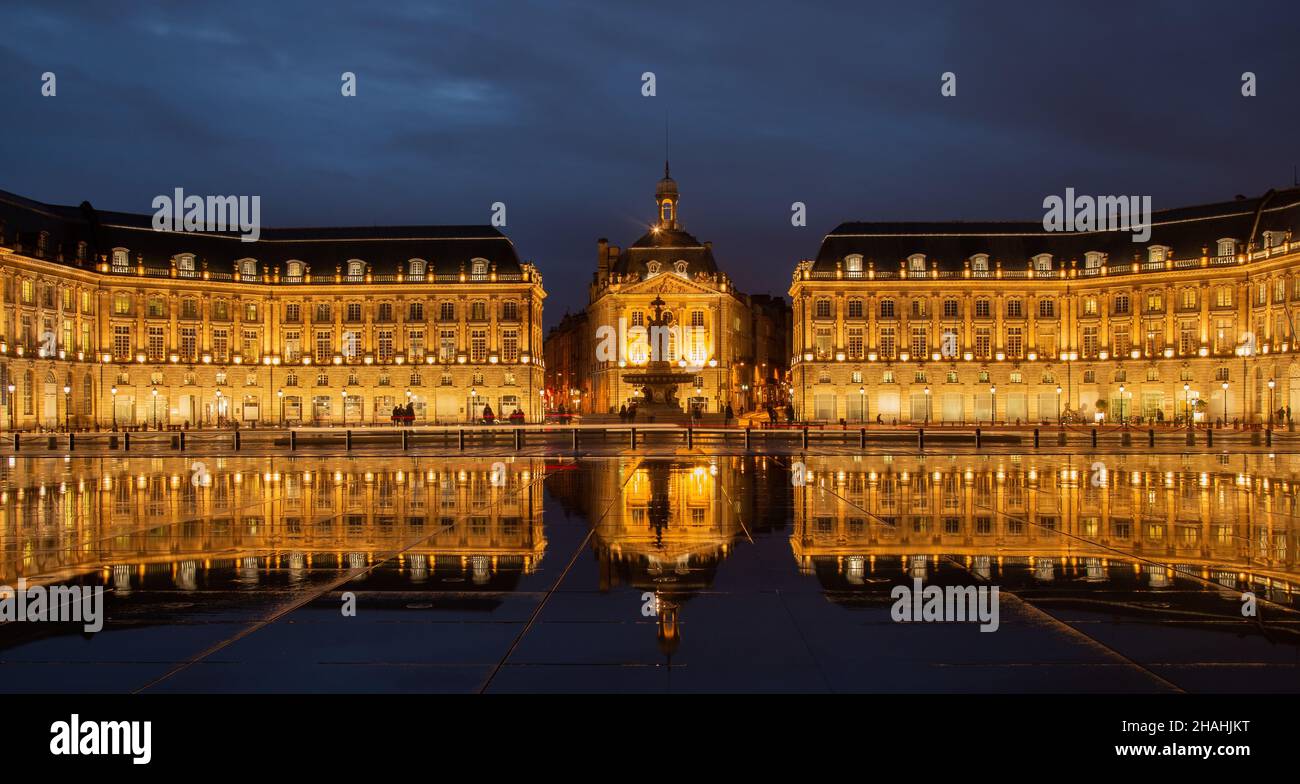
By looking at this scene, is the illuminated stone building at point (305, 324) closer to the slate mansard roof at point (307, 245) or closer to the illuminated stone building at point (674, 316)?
the slate mansard roof at point (307, 245)

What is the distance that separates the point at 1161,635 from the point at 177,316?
340 feet

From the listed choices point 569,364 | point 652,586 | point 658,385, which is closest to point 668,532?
point 652,586

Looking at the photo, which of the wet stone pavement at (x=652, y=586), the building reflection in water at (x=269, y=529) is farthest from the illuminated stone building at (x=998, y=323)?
the wet stone pavement at (x=652, y=586)

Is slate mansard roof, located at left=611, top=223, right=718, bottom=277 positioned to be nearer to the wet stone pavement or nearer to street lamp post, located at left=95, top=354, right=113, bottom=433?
street lamp post, located at left=95, top=354, right=113, bottom=433

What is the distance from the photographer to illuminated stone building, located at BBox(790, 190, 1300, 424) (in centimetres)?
9562

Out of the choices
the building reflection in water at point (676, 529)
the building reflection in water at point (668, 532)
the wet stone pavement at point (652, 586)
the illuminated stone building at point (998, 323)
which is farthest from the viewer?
the illuminated stone building at point (998, 323)

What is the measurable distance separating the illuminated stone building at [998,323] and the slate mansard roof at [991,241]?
0.42ft

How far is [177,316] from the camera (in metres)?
98.8

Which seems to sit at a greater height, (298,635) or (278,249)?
(278,249)

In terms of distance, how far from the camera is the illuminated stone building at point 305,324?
9650cm

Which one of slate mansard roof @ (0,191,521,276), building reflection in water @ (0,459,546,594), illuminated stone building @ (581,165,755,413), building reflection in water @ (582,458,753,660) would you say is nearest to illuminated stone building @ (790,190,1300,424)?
illuminated stone building @ (581,165,755,413)

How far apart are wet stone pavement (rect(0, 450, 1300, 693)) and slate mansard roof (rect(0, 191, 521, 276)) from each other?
8402 centimetres
